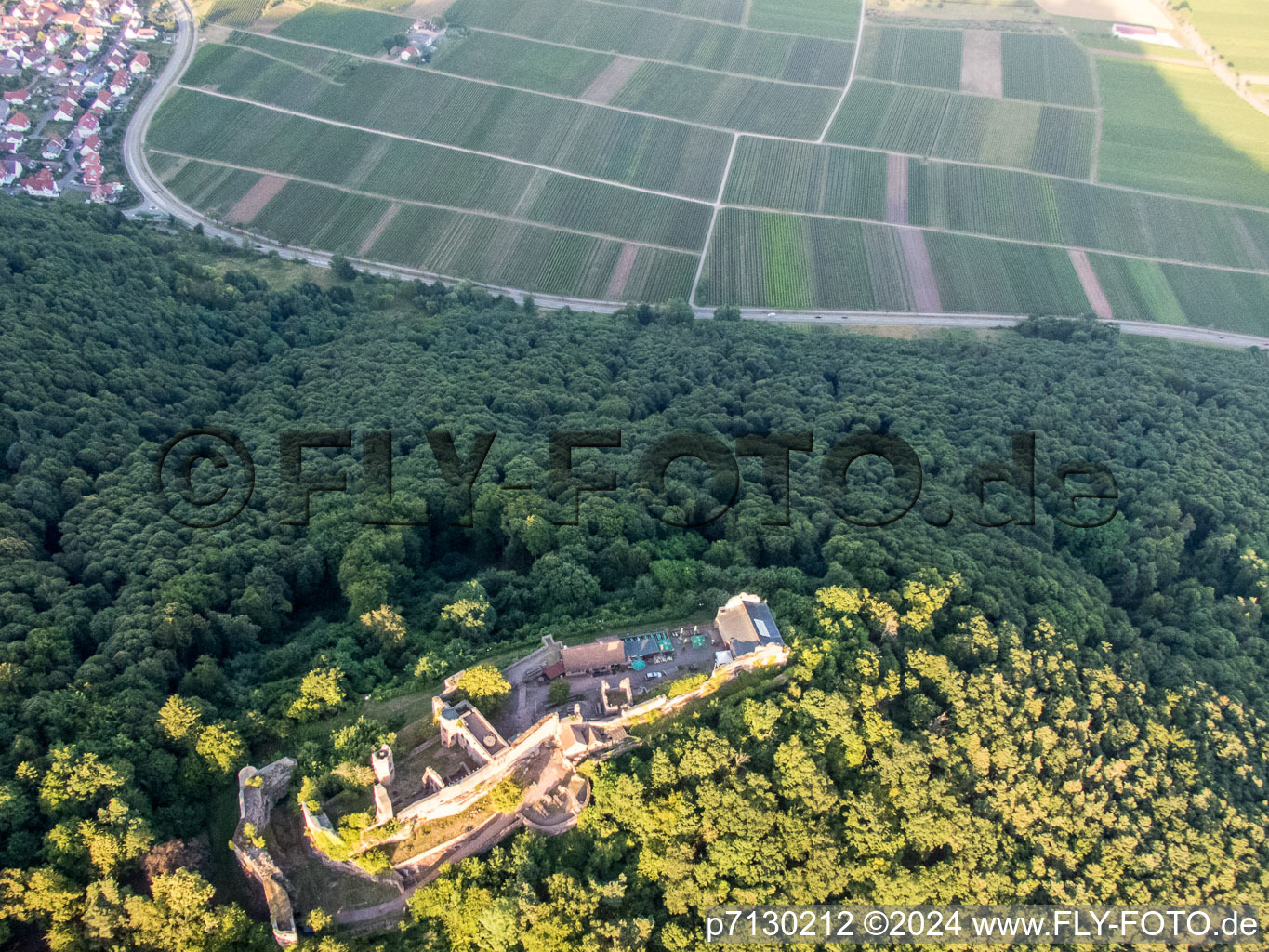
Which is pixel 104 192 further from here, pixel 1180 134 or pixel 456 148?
pixel 1180 134

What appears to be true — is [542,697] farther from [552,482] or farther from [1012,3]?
[1012,3]

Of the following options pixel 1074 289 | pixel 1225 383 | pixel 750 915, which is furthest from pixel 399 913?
pixel 1074 289

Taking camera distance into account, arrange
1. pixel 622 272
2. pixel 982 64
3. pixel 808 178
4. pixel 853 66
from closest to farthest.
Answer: pixel 622 272 < pixel 808 178 < pixel 853 66 < pixel 982 64

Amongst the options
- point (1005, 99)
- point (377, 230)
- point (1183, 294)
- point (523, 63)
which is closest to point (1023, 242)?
point (1183, 294)

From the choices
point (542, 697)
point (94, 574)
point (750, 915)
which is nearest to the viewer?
point (750, 915)

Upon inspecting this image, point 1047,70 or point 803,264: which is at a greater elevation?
point 1047,70

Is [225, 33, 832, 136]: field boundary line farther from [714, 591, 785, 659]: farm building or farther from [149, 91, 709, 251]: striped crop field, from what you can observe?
[714, 591, 785, 659]: farm building

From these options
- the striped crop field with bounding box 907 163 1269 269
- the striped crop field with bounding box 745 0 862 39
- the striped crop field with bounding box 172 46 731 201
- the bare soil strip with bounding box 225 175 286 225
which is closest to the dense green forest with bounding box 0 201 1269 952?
the bare soil strip with bounding box 225 175 286 225
